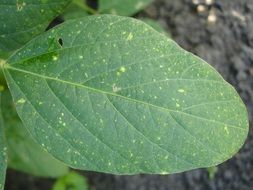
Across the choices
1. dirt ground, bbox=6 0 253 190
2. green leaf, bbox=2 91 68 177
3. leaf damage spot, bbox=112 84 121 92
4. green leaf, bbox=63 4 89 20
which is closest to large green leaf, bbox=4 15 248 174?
leaf damage spot, bbox=112 84 121 92

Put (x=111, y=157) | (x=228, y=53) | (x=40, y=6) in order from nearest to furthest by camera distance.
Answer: (x=111, y=157)
(x=40, y=6)
(x=228, y=53)

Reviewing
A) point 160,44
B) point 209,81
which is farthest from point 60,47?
point 209,81

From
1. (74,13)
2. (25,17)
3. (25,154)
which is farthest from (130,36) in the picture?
(25,154)

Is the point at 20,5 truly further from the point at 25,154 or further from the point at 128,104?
the point at 25,154

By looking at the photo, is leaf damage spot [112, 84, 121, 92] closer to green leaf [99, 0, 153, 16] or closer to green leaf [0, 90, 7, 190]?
green leaf [0, 90, 7, 190]

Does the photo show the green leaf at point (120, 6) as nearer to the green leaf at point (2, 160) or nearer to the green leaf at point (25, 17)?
the green leaf at point (25, 17)

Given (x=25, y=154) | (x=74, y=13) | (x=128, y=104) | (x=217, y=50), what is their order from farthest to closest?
(x=217, y=50), (x=25, y=154), (x=74, y=13), (x=128, y=104)

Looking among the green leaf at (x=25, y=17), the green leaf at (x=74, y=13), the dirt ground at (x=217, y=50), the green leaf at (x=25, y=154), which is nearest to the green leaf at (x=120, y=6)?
the green leaf at (x=74, y=13)

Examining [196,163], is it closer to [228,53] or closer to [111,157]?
[111,157]
